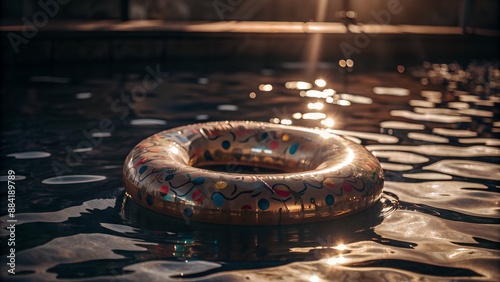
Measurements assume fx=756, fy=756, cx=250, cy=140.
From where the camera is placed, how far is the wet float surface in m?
3.19

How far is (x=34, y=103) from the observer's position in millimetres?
6754

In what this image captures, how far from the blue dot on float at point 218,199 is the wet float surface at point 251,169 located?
13 centimetres

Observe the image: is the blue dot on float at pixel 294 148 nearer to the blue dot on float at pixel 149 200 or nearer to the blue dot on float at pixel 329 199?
the blue dot on float at pixel 329 199

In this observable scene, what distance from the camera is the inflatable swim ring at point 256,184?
11.7ft

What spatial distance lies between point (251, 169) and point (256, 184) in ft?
3.97

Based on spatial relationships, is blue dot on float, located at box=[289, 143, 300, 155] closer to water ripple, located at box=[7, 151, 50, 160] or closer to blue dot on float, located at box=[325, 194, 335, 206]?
blue dot on float, located at box=[325, 194, 335, 206]

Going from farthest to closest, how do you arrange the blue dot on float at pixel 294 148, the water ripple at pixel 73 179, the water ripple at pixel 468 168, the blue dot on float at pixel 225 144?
the water ripple at pixel 468 168
the blue dot on float at pixel 225 144
the blue dot on float at pixel 294 148
the water ripple at pixel 73 179

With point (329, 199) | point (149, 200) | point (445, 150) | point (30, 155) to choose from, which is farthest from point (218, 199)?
point (445, 150)

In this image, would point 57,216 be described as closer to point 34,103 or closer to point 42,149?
point 42,149

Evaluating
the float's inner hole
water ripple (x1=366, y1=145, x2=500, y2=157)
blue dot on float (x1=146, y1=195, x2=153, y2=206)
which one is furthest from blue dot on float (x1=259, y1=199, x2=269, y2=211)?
water ripple (x1=366, y1=145, x2=500, y2=157)

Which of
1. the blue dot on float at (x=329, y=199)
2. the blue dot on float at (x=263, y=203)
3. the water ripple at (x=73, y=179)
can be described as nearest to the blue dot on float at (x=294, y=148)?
the blue dot on float at (x=329, y=199)

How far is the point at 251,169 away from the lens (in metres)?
4.79

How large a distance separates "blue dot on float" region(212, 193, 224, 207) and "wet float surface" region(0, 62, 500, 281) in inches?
5.0

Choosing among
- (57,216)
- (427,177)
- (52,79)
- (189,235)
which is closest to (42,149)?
(57,216)
